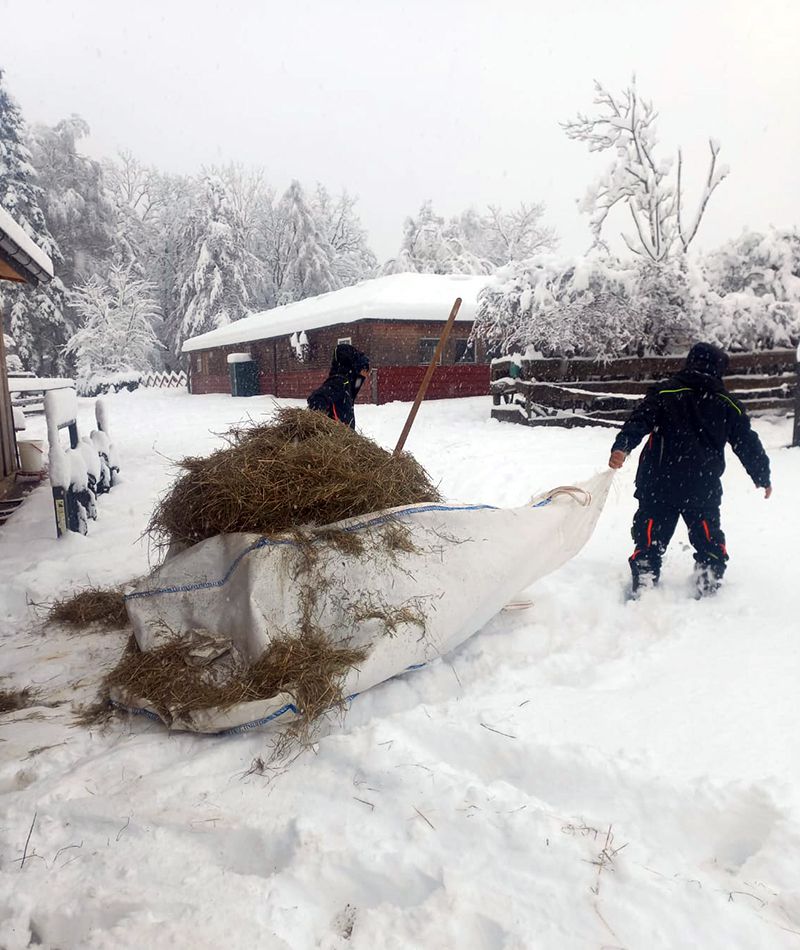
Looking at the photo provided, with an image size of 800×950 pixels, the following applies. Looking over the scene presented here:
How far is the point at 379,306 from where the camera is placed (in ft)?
58.5

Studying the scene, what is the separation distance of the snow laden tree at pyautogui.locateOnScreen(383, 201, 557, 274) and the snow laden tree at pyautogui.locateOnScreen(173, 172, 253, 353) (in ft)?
29.3

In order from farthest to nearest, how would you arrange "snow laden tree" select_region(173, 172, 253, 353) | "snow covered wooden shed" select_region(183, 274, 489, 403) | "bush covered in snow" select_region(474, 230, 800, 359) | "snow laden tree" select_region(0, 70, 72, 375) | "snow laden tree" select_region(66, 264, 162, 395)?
1. "snow laden tree" select_region(173, 172, 253, 353)
2. "snow laden tree" select_region(66, 264, 162, 395)
3. "snow laden tree" select_region(0, 70, 72, 375)
4. "snow covered wooden shed" select_region(183, 274, 489, 403)
5. "bush covered in snow" select_region(474, 230, 800, 359)

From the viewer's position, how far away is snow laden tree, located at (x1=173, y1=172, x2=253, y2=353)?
35.5m

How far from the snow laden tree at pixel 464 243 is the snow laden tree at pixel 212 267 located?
29.3ft

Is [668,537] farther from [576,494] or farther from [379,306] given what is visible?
[379,306]

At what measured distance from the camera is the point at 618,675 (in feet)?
9.60

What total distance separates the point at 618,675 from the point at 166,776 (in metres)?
1.93

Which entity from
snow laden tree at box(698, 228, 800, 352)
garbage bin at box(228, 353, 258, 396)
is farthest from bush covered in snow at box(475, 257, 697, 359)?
garbage bin at box(228, 353, 258, 396)

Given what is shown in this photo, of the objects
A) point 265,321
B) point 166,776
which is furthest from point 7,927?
point 265,321

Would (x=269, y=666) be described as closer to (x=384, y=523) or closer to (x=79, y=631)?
(x=384, y=523)

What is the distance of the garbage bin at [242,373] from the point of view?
2395 centimetres

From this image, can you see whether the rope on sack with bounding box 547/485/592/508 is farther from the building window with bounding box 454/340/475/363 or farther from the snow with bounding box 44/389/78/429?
the building window with bounding box 454/340/475/363

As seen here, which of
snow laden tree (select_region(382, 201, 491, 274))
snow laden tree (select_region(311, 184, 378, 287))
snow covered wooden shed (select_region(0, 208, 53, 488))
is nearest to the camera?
snow covered wooden shed (select_region(0, 208, 53, 488))

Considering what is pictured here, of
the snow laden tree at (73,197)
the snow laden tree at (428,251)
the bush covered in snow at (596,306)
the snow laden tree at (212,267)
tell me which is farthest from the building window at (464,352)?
the snow laden tree at (73,197)
